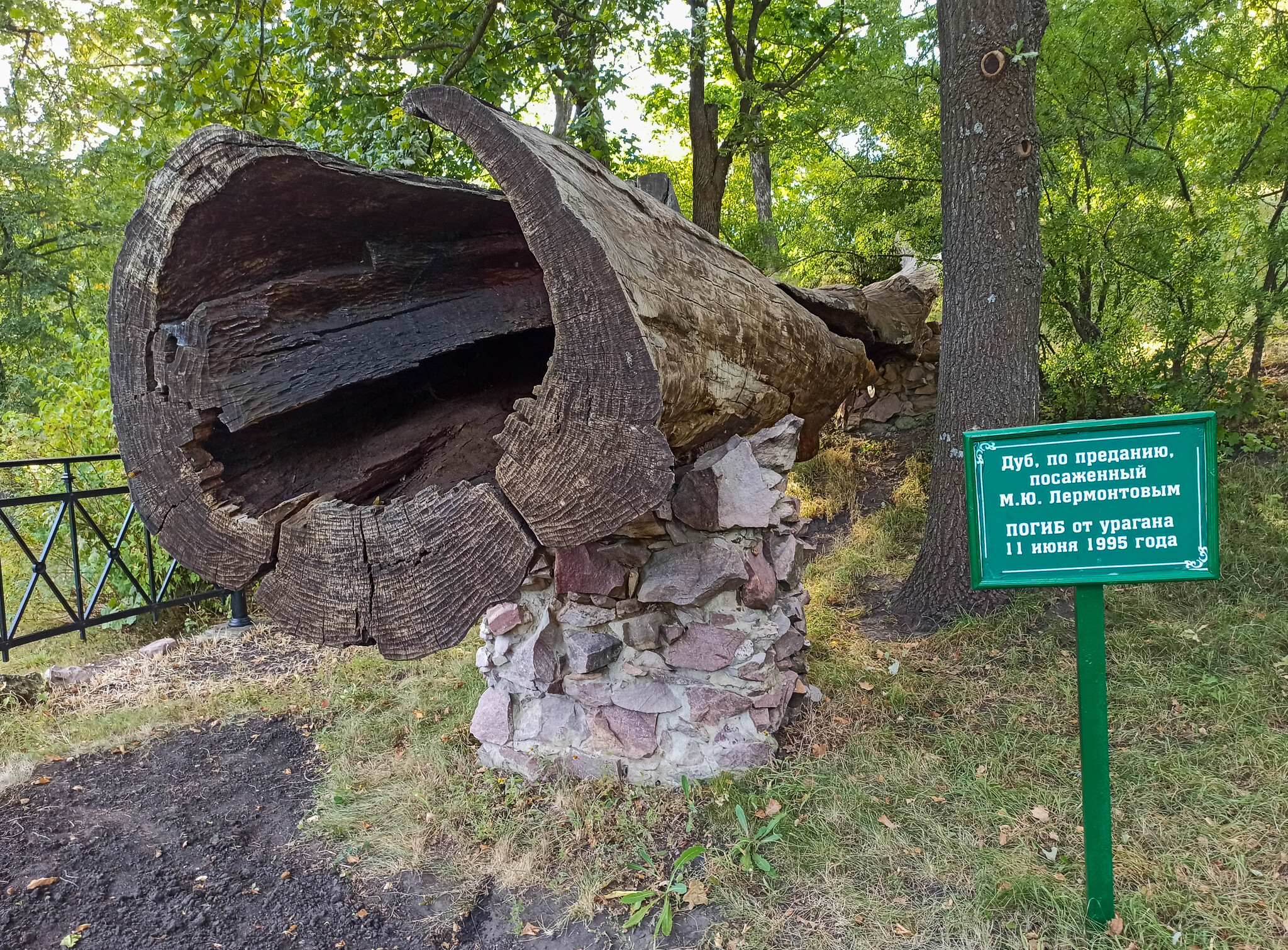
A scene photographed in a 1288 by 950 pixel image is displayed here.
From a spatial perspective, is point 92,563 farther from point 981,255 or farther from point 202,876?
point 981,255

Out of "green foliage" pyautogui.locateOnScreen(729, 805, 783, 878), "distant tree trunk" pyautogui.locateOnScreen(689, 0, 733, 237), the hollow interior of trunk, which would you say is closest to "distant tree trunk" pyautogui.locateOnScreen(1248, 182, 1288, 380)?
"distant tree trunk" pyautogui.locateOnScreen(689, 0, 733, 237)

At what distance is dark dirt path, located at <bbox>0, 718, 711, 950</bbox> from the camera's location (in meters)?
2.26

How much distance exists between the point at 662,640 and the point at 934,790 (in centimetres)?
116

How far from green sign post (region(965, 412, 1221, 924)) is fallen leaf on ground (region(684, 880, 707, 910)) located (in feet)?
3.65

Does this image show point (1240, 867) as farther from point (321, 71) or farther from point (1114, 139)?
point (321, 71)

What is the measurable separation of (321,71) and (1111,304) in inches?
223

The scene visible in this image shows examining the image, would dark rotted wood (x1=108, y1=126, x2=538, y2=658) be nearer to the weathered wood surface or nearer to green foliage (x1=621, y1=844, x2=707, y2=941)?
the weathered wood surface

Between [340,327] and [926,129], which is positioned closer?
[340,327]

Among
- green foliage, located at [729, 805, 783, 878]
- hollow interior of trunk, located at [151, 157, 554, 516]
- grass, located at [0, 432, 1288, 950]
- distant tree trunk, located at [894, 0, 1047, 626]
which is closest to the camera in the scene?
hollow interior of trunk, located at [151, 157, 554, 516]

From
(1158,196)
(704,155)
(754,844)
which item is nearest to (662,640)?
(754,844)

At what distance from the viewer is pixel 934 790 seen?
8.80ft

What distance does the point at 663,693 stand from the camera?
282 centimetres

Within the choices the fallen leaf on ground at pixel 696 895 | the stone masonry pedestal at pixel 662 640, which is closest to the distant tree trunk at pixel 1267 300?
the stone masonry pedestal at pixel 662 640

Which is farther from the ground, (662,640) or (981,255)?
(981,255)
